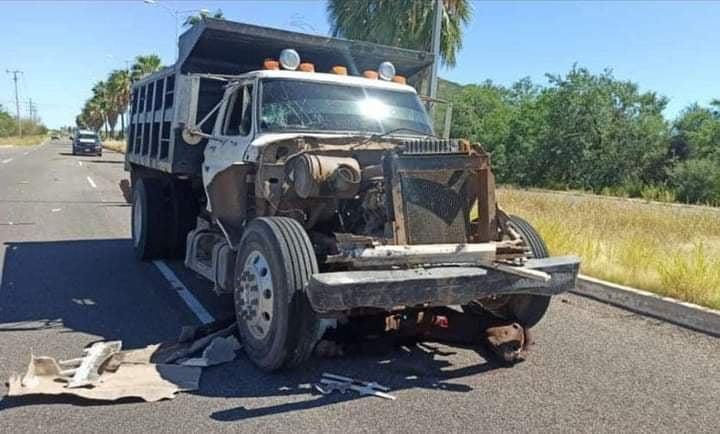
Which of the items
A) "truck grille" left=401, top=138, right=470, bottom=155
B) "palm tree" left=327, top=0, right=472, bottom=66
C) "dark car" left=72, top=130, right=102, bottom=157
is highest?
"palm tree" left=327, top=0, right=472, bottom=66

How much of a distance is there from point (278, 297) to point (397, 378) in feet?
3.32

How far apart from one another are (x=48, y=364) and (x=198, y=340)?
1108mm

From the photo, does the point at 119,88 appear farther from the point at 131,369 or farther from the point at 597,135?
the point at 131,369

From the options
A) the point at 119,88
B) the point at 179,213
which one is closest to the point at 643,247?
the point at 179,213

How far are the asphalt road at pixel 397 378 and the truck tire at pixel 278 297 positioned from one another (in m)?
0.21

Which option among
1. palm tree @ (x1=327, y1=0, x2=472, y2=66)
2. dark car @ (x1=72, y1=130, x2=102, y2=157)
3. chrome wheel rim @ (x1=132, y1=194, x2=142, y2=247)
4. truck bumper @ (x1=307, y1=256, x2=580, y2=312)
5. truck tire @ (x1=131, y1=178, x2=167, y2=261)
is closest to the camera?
truck bumper @ (x1=307, y1=256, x2=580, y2=312)

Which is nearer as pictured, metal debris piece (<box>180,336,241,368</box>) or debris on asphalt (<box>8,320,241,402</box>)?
debris on asphalt (<box>8,320,241,402</box>)

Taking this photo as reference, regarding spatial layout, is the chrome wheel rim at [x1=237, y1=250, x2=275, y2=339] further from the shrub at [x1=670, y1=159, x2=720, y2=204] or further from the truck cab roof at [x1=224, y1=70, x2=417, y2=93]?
the shrub at [x1=670, y1=159, x2=720, y2=204]

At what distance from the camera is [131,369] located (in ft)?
14.8

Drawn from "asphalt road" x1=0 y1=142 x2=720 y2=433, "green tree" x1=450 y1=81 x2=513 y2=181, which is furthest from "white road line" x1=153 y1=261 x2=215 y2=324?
"green tree" x1=450 y1=81 x2=513 y2=181

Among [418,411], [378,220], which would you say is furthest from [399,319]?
[418,411]

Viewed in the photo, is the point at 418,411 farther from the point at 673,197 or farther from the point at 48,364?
the point at 673,197

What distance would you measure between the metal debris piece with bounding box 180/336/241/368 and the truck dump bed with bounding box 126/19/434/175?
2295mm

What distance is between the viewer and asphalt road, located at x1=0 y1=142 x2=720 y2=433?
3.88m
